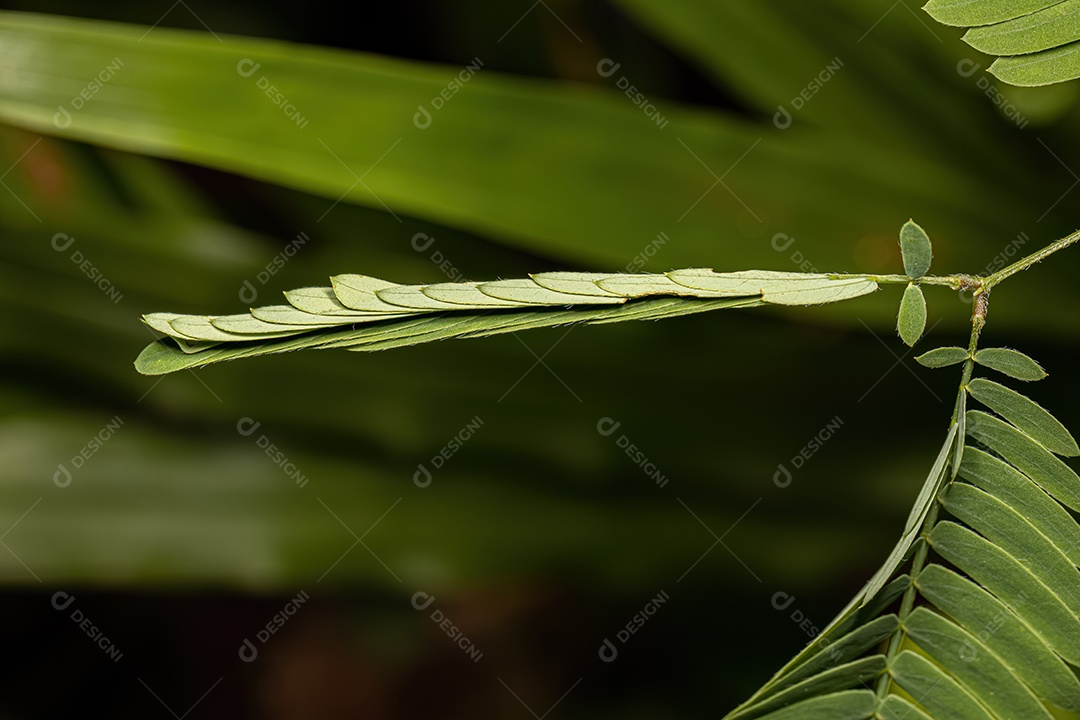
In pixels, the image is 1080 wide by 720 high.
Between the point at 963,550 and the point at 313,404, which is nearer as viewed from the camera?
the point at 963,550

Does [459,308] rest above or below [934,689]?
above

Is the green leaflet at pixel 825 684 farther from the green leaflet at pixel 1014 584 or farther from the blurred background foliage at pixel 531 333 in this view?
the blurred background foliage at pixel 531 333

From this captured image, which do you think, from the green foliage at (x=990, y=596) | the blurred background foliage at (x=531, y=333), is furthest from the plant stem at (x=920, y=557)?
the blurred background foliage at (x=531, y=333)

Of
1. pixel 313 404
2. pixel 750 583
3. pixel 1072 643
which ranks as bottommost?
pixel 750 583

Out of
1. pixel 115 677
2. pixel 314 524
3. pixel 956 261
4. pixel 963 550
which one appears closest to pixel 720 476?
pixel 956 261

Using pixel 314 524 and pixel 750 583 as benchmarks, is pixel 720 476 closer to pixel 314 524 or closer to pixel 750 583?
pixel 750 583

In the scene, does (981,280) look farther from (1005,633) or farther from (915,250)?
(1005,633)

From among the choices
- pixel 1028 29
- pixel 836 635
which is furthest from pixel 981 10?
pixel 836 635
